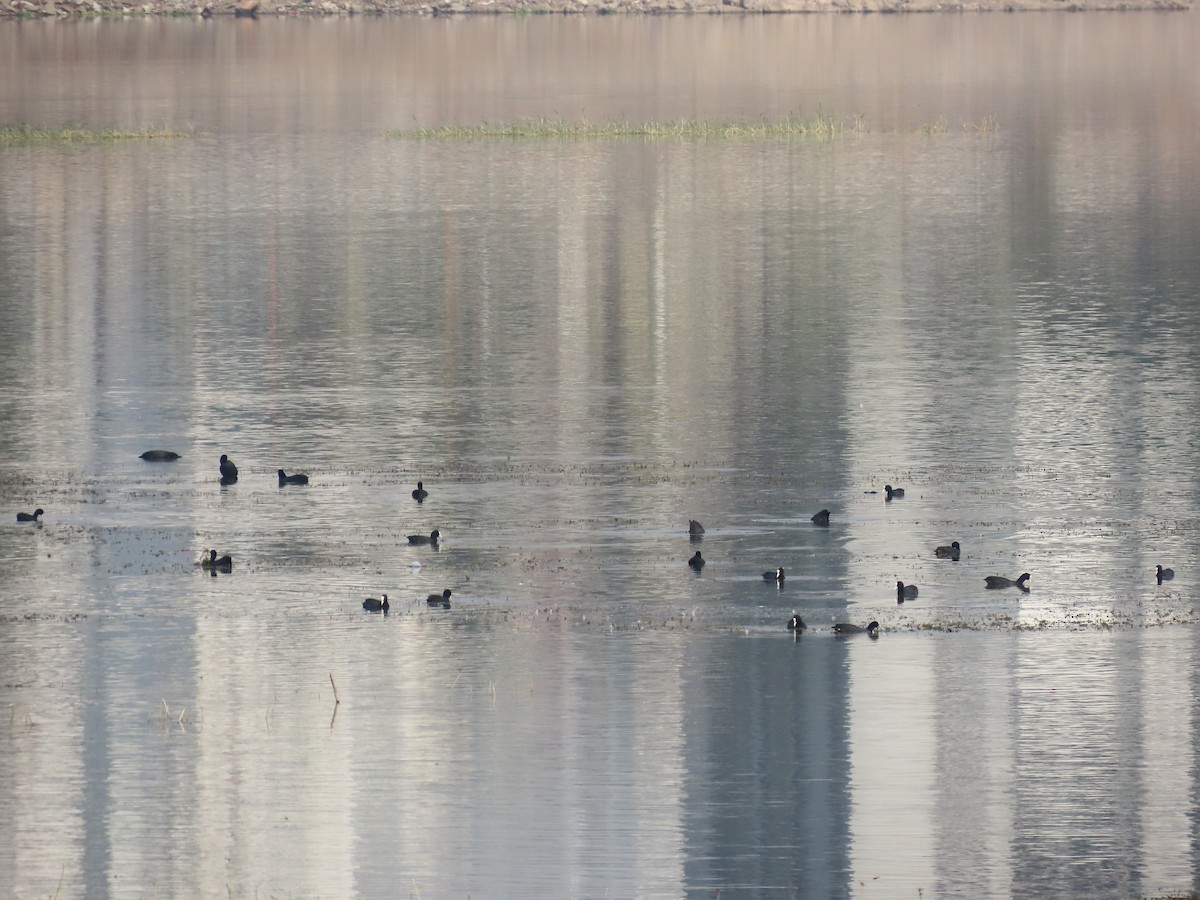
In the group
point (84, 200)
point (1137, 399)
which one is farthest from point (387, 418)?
point (84, 200)

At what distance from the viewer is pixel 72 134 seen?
10475cm

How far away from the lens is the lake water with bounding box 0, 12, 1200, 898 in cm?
2172

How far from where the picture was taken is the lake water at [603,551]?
21.7 m

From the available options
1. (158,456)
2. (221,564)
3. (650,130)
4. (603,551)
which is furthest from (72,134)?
(603,551)

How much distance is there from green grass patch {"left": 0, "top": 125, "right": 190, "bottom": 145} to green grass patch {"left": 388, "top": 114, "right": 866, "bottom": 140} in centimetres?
1125

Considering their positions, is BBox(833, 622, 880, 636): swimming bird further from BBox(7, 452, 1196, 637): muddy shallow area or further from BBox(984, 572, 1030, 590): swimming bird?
BBox(984, 572, 1030, 590): swimming bird

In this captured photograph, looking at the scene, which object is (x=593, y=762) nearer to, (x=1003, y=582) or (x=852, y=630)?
(x=852, y=630)

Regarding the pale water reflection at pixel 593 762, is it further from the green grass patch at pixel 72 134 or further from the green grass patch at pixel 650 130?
the green grass patch at pixel 72 134

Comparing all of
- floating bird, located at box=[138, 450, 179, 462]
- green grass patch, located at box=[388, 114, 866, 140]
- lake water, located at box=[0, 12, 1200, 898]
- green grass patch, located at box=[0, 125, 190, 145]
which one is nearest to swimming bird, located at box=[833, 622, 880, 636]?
lake water, located at box=[0, 12, 1200, 898]

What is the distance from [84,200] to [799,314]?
36.0 metres

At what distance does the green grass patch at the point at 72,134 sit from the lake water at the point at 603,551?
1155 inches

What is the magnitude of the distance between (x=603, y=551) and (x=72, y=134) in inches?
3107

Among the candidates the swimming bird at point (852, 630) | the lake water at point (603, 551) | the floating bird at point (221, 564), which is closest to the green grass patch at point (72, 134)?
the lake water at point (603, 551)

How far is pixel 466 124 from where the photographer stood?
113 metres
